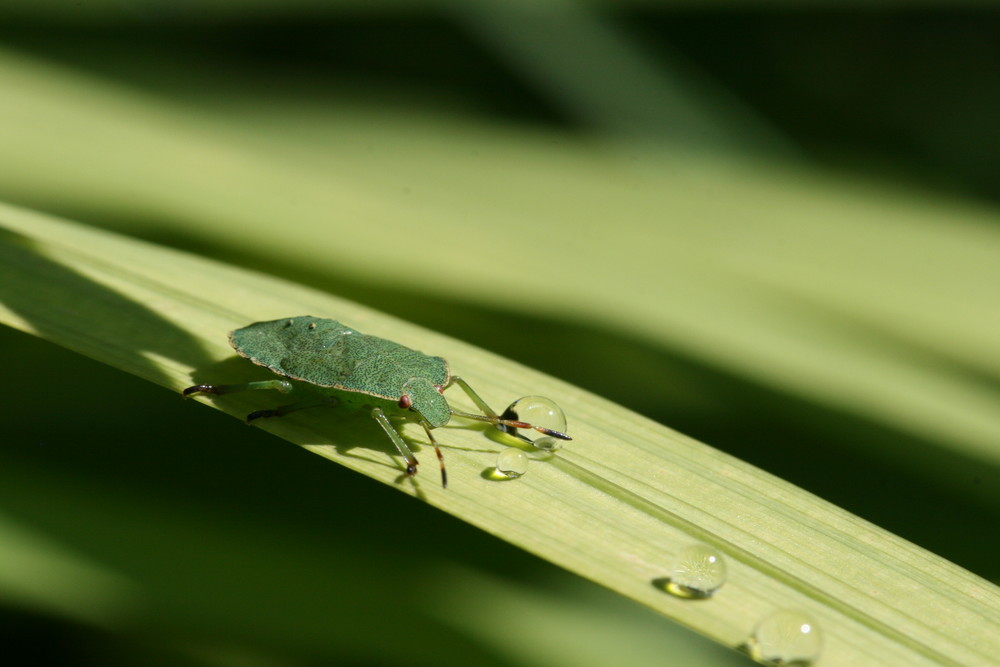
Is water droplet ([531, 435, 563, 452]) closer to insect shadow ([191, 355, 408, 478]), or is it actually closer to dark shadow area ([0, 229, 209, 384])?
insect shadow ([191, 355, 408, 478])

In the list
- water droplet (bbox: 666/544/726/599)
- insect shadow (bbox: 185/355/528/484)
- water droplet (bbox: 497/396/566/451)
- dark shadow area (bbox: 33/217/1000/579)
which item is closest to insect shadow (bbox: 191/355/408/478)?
insect shadow (bbox: 185/355/528/484)

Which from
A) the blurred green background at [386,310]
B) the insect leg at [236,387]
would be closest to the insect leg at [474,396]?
the insect leg at [236,387]

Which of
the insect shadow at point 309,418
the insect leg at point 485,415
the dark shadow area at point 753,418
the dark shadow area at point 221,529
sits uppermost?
the dark shadow area at point 753,418

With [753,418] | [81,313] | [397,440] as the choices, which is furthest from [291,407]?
[753,418]

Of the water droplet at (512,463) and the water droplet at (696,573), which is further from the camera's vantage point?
the water droplet at (512,463)

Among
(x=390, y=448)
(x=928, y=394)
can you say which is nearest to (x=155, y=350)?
(x=390, y=448)

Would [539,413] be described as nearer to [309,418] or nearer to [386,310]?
[309,418]

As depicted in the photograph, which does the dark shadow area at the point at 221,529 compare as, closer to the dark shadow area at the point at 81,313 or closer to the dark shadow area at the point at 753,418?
the dark shadow area at the point at 81,313

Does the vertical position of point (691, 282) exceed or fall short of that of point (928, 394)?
it exceeds it

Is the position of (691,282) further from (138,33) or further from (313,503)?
(138,33)
